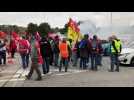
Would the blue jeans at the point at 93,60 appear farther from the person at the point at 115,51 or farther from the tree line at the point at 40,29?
the tree line at the point at 40,29

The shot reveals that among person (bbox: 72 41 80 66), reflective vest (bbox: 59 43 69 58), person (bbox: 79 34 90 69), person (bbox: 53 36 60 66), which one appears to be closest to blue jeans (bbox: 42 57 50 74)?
reflective vest (bbox: 59 43 69 58)

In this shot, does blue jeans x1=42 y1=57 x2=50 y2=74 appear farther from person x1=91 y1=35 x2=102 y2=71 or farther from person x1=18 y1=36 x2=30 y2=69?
person x1=91 y1=35 x2=102 y2=71

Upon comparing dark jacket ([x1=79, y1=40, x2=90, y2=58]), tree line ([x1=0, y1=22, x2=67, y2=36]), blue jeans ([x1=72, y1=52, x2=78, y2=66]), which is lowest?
blue jeans ([x1=72, y1=52, x2=78, y2=66])

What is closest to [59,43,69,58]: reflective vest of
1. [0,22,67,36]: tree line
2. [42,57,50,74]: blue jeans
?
[0,22,67,36]: tree line

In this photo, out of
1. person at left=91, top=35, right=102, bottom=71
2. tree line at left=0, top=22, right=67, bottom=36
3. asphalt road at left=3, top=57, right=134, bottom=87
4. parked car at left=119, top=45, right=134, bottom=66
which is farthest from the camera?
parked car at left=119, top=45, right=134, bottom=66

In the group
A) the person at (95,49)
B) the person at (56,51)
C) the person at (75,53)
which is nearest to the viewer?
the person at (95,49)

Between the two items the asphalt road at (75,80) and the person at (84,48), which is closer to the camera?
the asphalt road at (75,80)

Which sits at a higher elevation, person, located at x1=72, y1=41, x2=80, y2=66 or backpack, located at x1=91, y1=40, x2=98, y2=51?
backpack, located at x1=91, y1=40, x2=98, y2=51

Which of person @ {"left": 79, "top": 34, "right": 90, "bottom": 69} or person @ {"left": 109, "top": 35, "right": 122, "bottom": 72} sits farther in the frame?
person @ {"left": 79, "top": 34, "right": 90, "bottom": 69}

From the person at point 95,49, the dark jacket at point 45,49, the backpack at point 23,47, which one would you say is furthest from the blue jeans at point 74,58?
the dark jacket at point 45,49

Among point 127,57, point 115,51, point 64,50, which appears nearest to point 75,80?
point 64,50

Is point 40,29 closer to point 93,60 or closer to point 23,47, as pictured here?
point 23,47

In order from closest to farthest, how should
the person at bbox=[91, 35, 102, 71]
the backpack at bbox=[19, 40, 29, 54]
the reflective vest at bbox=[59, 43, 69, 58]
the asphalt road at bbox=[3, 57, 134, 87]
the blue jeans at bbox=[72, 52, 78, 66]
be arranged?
the asphalt road at bbox=[3, 57, 134, 87], the reflective vest at bbox=[59, 43, 69, 58], the backpack at bbox=[19, 40, 29, 54], the person at bbox=[91, 35, 102, 71], the blue jeans at bbox=[72, 52, 78, 66]
